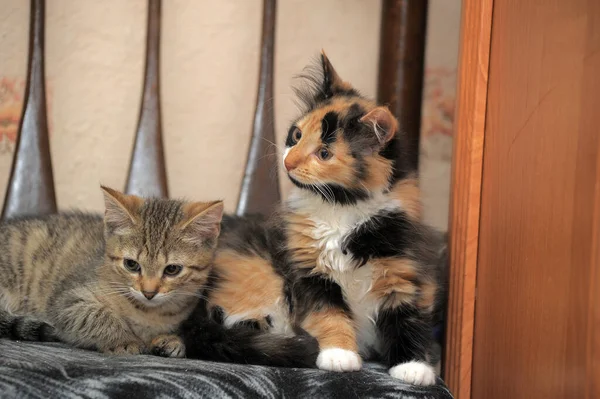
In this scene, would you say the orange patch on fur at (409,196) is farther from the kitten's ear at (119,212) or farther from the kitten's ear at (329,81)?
the kitten's ear at (119,212)

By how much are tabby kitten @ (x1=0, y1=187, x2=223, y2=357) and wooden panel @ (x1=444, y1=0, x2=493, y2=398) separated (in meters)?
0.51

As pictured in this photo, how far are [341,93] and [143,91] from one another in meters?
0.65

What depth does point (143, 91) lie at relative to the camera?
5.54 ft

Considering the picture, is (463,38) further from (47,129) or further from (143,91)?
(47,129)

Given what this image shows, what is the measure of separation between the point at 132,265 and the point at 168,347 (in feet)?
0.64

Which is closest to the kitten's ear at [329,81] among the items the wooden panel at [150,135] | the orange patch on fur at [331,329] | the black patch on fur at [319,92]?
the black patch on fur at [319,92]

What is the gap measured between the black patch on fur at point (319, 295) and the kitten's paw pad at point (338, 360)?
0.10 m

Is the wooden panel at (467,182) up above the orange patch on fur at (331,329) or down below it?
above

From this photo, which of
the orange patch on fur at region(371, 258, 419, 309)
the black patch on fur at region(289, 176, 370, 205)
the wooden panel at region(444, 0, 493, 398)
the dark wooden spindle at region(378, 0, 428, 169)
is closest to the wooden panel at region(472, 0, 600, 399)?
the wooden panel at region(444, 0, 493, 398)

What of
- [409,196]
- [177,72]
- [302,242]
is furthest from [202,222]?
[177,72]

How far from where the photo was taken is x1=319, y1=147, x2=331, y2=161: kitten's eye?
1.17 m

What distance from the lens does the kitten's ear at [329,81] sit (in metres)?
1.31

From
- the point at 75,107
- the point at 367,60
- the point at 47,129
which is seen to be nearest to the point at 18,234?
the point at 47,129

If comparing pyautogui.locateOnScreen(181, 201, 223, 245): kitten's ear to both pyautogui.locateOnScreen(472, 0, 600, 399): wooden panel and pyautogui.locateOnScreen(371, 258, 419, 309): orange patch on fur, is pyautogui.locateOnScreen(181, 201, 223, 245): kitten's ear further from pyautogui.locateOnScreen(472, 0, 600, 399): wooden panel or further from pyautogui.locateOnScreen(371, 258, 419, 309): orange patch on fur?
pyautogui.locateOnScreen(472, 0, 600, 399): wooden panel
